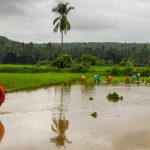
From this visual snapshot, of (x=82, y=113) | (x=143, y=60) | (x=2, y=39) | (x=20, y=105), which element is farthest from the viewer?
(x=2, y=39)

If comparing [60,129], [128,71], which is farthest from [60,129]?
[128,71]

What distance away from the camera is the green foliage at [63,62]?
6329 cm

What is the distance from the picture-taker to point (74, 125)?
1561 cm

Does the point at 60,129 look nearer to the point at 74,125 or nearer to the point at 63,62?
the point at 74,125

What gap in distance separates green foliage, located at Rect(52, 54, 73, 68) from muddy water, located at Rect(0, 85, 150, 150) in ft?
129

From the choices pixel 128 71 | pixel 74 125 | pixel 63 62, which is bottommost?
pixel 128 71

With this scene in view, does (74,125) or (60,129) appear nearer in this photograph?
(60,129)

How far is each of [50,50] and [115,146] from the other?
3885 inches

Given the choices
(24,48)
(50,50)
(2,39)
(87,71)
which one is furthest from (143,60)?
(2,39)

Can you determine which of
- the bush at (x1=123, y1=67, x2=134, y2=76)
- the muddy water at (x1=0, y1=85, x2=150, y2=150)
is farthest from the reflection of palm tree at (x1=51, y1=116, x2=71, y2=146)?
the bush at (x1=123, y1=67, x2=134, y2=76)

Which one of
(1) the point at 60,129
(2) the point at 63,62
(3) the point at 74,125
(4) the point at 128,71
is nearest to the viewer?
(1) the point at 60,129

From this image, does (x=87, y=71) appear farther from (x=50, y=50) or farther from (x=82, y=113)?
(x=50, y=50)

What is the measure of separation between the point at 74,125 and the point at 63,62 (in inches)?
1896

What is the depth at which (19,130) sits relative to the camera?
14.5 metres
